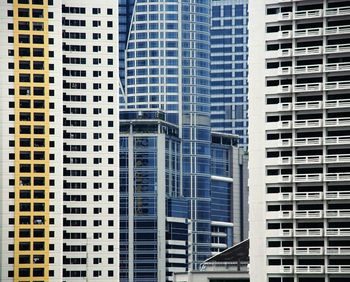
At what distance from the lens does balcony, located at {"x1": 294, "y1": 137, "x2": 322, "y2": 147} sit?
155625mm

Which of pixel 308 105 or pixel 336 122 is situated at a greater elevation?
pixel 308 105

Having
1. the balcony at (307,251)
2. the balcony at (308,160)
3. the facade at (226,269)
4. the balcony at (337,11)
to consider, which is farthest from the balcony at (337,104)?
the facade at (226,269)

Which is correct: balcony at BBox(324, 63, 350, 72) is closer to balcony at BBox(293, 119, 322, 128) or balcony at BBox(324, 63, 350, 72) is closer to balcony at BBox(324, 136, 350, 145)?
balcony at BBox(293, 119, 322, 128)

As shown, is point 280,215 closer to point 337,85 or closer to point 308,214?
point 308,214

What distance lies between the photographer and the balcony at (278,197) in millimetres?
155250

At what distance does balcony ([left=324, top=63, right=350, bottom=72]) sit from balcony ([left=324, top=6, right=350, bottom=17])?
5.32 m

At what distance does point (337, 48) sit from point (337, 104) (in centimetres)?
596

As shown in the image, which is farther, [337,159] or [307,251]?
[337,159]

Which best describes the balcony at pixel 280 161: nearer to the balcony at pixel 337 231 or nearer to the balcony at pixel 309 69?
the balcony at pixel 337 231

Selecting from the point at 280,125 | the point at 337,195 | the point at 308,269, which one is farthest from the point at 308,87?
the point at 308,269

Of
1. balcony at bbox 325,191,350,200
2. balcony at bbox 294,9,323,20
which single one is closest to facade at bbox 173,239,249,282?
balcony at bbox 325,191,350,200

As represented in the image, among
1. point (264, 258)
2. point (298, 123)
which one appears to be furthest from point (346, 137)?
point (264, 258)

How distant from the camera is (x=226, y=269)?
179m

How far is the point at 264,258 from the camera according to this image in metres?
155
